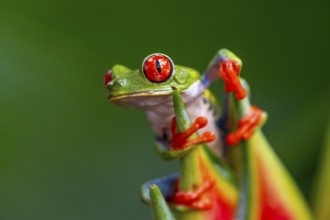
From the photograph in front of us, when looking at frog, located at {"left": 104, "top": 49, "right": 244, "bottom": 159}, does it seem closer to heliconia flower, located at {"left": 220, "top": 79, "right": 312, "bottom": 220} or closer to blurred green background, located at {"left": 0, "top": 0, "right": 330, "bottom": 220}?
heliconia flower, located at {"left": 220, "top": 79, "right": 312, "bottom": 220}

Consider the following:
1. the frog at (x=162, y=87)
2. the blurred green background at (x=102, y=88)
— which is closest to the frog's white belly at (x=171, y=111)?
the frog at (x=162, y=87)

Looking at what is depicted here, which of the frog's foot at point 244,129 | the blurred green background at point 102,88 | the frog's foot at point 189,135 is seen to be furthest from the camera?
the blurred green background at point 102,88

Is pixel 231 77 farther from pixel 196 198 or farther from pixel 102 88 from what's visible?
pixel 102 88

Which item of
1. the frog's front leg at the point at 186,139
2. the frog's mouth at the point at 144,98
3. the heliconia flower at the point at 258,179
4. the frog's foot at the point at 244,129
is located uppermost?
the frog's mouth at the point at 144,98

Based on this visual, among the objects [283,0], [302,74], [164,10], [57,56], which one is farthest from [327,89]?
[57,56]

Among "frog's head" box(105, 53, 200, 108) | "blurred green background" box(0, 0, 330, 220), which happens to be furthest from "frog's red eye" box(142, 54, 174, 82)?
"blurred green background" box(0, 0, 330, 220)

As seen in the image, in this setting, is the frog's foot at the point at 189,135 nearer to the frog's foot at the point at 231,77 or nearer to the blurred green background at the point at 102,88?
the frog's foot at the point at 231,77
